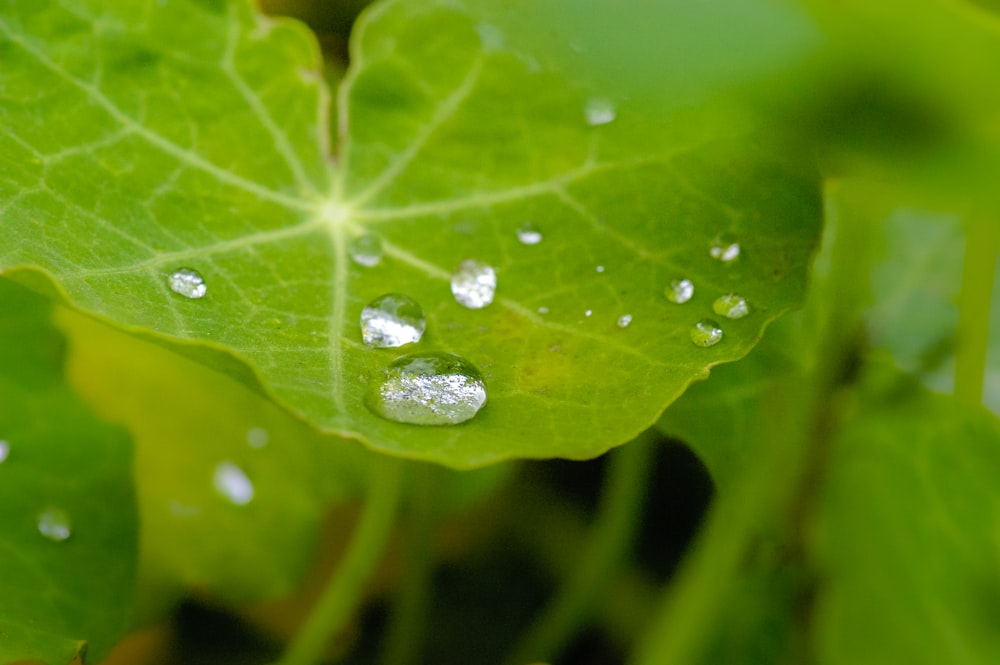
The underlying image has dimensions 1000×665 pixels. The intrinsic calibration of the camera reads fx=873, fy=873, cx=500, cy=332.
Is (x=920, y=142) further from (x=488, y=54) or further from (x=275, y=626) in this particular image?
(x=275, y=626)

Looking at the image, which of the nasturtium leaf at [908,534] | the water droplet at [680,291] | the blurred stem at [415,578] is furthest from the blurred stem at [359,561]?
the nasturtium leaf at [908,534]

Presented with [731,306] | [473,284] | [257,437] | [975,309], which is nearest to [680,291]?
[731,306]

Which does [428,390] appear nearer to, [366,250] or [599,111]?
[366,250]

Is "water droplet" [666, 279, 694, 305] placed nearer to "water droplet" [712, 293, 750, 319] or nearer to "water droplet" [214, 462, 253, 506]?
"water droplet" [712, 293, 750, 319]

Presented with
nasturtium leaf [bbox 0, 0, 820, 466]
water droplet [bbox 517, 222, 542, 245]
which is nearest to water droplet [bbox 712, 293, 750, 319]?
nasturtium leaf [bbox 0, 0, 820, 466]

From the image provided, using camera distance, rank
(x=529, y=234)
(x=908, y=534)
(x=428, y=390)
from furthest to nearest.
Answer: (x=908, y=534)
(x=529, y=234)
(x=428, y=390)

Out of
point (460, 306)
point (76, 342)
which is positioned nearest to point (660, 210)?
point (460, 306)

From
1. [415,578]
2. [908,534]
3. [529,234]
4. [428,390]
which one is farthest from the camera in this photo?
[415,578]

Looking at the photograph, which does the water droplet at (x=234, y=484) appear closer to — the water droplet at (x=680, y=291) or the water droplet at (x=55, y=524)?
the water droplet at (x=55, y=524)
